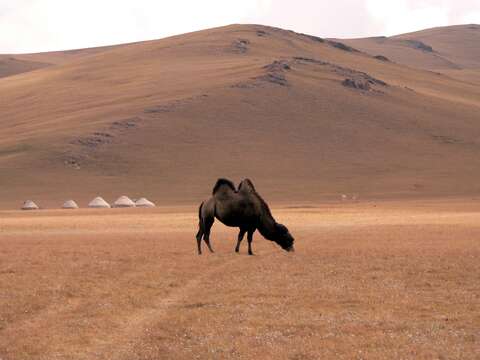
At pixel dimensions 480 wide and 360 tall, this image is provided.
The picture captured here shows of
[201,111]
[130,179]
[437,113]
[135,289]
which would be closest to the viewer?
[135,289]

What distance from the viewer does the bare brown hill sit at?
117m

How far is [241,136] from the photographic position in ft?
452

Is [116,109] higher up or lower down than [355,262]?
higher up

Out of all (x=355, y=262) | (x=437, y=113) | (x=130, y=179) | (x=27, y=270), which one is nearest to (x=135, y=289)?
(x=27, y=270)

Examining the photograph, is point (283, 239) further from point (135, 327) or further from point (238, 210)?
point (135, 327)

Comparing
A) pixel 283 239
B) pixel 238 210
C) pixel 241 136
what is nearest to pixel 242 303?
pixel 238 210

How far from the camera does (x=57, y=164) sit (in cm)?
12644

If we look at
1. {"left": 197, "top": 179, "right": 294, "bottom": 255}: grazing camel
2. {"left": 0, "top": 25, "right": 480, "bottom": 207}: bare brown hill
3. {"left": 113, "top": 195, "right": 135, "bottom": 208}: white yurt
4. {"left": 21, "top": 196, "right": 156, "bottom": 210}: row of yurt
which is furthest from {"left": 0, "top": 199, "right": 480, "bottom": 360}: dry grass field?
{"left": 0, "top": 25, "right": 480, "bottom": 207}: bare brown hill

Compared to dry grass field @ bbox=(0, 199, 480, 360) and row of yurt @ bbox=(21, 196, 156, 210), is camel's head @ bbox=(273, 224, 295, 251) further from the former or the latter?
row of yurt @ bbox=(21, 196, 156, 210)

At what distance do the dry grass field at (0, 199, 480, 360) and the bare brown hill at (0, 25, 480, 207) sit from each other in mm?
79554

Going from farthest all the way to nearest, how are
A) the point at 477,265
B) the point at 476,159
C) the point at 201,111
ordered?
the point at 201,111 → the point at 476,159 → the point at 477,265

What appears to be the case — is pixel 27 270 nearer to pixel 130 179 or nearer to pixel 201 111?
pixel 130 179

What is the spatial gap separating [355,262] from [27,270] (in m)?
8.87

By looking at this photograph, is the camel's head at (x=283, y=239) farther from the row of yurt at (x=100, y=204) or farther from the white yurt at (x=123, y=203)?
the white yurt at (x=123, y=203)
